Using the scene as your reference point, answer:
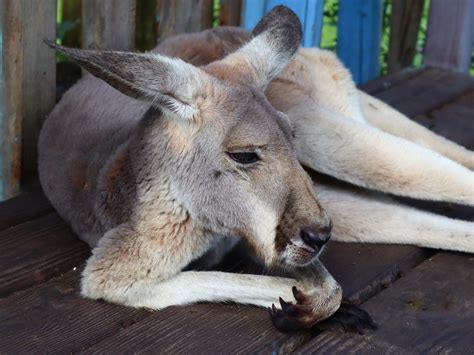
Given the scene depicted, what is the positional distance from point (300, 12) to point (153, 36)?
88cm

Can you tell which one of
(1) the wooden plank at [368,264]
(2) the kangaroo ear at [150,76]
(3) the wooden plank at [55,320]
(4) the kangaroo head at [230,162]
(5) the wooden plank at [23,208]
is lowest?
(3) the wooden plank at [55,320]

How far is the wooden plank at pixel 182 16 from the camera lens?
15.5ft

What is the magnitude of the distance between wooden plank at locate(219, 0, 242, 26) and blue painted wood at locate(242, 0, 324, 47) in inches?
3.9

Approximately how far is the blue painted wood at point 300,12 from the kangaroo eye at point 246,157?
194 cm

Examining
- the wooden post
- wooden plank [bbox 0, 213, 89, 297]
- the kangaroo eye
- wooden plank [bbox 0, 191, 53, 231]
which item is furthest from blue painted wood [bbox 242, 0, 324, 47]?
the kangaroo eye

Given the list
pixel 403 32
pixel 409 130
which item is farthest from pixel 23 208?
pixel 403 32

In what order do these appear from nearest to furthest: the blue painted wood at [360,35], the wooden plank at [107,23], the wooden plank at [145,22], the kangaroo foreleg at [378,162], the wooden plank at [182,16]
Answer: the kangaroo foreleg at [378,162]
the wooden plank at [107,23]
the wooden plank at [182,16]
the wooden plank at [145,22]
the blue painted wood at [360,35]

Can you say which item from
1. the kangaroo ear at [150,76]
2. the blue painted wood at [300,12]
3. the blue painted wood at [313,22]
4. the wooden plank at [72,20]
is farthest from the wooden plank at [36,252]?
the wooden plank at [72,20]

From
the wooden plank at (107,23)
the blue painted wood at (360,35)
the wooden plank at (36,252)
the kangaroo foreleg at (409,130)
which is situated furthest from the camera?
the blue painted wood at (360,35)

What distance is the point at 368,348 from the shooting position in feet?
10.0

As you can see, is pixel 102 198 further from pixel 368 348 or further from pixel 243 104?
pixel 368 348

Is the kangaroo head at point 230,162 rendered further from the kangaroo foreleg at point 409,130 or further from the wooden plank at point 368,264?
the kangaroo foreleg at point 409,130

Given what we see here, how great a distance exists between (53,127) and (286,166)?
4.13 feet

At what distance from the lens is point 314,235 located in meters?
3.00
